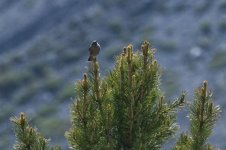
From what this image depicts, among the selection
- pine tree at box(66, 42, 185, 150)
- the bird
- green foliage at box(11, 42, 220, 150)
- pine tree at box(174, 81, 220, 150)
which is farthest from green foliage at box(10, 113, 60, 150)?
pine tree at box(174, 81, 220, 150)

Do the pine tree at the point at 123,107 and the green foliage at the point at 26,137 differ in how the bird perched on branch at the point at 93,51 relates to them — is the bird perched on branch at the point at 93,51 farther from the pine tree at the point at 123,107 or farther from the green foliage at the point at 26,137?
the green foliage at the point at 26,137

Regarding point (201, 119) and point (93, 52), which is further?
point (201, 119)

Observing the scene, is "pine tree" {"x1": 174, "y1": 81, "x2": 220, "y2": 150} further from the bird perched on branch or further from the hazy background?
the hazy background

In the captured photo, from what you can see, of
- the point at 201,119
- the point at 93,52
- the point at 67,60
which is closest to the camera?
the point at 93,52

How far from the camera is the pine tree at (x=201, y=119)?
8391 mm

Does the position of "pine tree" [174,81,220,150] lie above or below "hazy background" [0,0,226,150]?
below

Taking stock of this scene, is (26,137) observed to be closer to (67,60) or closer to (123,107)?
(123,107)

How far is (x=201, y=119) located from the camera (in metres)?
8.52

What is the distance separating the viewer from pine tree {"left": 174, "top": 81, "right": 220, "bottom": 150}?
8.39 metres

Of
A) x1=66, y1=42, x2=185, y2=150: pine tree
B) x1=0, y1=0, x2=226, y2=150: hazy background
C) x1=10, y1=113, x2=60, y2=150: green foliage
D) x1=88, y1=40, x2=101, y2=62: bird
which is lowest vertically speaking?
x1=10, y1=113, x2=60, y2=150: green foliage

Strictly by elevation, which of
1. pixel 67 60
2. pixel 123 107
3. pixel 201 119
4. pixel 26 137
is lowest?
pixel 26 137

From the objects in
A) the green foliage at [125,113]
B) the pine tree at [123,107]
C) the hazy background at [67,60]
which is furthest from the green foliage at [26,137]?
the hazy background at [67,60]

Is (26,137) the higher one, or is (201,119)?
(201,119)

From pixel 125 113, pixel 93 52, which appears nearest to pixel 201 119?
pixel 125 113
